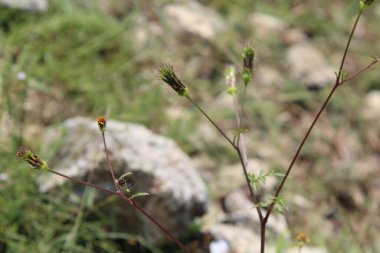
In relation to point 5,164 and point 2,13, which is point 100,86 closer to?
point 2,13

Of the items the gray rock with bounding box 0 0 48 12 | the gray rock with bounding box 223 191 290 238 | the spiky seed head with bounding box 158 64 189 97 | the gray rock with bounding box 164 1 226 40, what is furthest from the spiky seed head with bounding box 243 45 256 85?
the gray rock with bounding box 164 1 226 40

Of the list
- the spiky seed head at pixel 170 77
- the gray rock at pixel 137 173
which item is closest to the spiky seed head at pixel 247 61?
the spiky seed head at pixel 170 77

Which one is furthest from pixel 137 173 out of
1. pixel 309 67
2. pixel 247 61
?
pixel 309 67

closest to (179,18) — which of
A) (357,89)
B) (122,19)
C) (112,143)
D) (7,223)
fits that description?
(122,19)

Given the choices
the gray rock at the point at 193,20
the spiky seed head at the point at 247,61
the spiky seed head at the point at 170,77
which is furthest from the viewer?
the gray rock at the point at 193,20

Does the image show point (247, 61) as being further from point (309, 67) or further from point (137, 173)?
point (309, 67)

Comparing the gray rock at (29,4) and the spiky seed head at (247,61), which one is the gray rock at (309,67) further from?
the spiky seed head at (247,61)

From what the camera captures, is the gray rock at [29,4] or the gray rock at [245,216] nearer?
the gray rock at [245,216]
